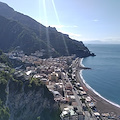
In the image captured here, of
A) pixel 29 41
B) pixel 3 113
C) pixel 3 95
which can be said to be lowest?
pixel 3 113

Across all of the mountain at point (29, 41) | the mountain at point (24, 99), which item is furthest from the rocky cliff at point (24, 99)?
the mountain at point (29, 41)

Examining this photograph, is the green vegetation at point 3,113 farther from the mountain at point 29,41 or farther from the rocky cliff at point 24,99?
the mountain at point 29,41

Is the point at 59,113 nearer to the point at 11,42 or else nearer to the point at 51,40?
the point at 11,42

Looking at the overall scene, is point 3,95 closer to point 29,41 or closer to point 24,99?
point 24,99

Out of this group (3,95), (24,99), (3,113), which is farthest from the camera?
(24,99)

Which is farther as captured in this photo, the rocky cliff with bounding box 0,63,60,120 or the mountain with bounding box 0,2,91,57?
the mountain with bounding box 0,2,91,57

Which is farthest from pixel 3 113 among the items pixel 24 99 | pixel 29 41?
pixel 29 41

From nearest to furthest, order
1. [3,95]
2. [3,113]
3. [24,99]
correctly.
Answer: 1. [3,113]
2. [3,95]
3. [24,99]

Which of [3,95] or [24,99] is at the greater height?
[3,95]

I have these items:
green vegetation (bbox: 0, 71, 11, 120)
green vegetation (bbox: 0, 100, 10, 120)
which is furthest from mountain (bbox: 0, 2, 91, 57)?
green vegetation (bbox: 0, 100, 10, 120)

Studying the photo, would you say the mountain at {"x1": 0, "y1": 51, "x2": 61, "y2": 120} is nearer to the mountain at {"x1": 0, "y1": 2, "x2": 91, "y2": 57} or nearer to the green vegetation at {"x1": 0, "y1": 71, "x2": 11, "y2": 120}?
the green vegetation at {"x1": 0, "y1": 71, "x2": 11, "y2": 120}

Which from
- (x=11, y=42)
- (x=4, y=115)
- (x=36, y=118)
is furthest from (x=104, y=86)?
(x=11, y=42)
